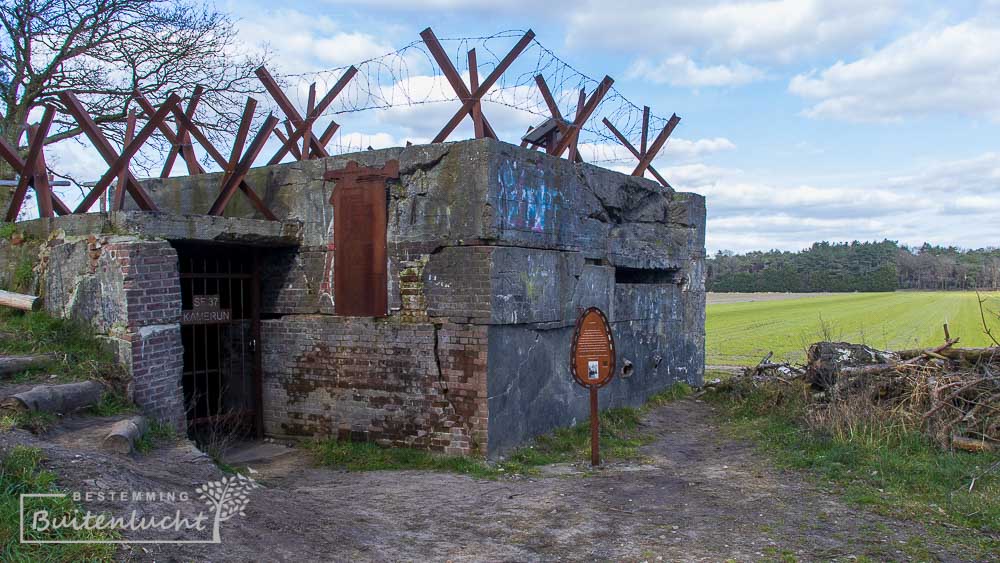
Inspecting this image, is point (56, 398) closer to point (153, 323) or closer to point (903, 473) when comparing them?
point (153, 323)

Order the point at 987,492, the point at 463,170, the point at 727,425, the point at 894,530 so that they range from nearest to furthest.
A: the point at 894,530, the point at 987,492, the point at 463,170, the point at 727,425

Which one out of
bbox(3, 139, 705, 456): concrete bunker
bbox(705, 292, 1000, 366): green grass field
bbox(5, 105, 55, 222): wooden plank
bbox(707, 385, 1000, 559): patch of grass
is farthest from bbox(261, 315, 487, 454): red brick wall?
bbox(705, 292, 1000, 366): green grass field

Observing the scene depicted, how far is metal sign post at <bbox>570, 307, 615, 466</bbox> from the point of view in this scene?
707 centimetres

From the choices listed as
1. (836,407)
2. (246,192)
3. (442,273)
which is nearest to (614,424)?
(836,407)

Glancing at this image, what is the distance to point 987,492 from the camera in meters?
5.85

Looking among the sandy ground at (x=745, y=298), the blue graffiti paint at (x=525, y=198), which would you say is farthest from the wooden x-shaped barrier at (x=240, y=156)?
the sandy ground at (x=745, y=298)

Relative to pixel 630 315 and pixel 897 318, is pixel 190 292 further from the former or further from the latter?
pixel 897 318

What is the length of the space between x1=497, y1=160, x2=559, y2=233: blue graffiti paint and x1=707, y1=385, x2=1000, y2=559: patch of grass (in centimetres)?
358

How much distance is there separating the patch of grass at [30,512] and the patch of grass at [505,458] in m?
3.68

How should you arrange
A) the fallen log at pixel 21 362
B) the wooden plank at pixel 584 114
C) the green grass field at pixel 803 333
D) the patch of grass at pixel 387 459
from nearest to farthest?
1. the fallen log at pixel 21 362
2. the patch of grass at pixel 387 459
3. the wooden plank at pixel 584 114
4. the green grass field at pixel 803 333

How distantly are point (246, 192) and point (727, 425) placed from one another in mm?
6808

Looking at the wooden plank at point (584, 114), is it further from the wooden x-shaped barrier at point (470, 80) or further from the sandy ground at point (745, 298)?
the sandy ground at point (745, 298)

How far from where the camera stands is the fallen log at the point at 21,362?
19.7ft

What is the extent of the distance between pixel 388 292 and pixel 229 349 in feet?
7.67
